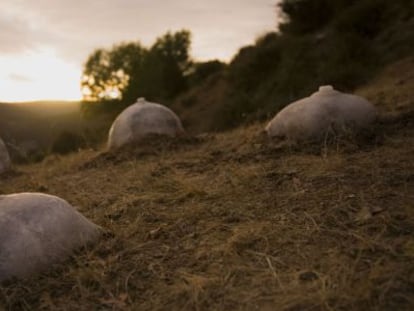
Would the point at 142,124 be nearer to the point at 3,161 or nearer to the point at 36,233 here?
the point at 3,161

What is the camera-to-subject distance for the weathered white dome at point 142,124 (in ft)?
24.7

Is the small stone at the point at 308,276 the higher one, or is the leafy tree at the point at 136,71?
the leafy tree at the point at 136,71

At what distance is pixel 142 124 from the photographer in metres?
7.57

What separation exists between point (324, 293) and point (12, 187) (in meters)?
4.81

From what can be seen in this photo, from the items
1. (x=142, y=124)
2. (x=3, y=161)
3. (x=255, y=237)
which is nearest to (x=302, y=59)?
(x=142, y=124)

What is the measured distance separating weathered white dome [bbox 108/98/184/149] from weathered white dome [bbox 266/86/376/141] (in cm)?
238

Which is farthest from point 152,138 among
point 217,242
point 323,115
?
point 217,242

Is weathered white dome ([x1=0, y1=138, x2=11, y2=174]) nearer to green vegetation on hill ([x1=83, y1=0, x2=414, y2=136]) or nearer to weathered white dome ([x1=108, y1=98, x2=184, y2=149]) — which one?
weathered white dome ([x1=108, y1=98, x2=184, y2=149])

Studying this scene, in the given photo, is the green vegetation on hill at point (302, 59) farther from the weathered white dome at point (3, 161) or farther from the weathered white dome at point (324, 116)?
the weathered white dome at point (3, 161)

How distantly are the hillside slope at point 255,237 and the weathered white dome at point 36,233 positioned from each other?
0.28 ft

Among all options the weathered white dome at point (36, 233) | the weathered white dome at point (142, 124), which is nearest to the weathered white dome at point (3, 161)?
the weathered white dome at point (142, 124)

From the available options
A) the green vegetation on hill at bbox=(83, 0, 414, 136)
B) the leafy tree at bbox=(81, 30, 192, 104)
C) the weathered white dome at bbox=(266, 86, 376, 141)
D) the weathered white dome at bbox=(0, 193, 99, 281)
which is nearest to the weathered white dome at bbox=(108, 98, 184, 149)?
the weathered white dome at bbox=(266, 86, 376, 141)

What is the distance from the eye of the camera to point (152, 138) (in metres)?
7.39

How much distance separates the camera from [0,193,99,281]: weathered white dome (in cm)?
282
